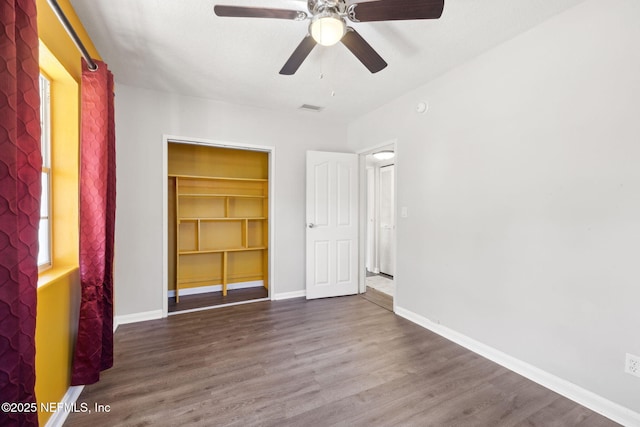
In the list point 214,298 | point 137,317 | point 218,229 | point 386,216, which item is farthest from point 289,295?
point 386,216

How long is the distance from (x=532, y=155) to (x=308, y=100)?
95.0 inches

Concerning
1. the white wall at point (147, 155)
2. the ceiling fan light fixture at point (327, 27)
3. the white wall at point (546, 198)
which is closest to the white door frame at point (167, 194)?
the white wall at point (147, 155)

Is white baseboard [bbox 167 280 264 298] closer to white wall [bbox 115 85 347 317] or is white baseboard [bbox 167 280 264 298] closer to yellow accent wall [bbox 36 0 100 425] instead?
white wall [bbox 115 85 347 317]

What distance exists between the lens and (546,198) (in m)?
2.09

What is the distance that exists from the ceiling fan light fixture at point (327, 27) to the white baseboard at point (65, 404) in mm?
2673

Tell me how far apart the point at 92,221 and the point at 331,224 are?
274cm

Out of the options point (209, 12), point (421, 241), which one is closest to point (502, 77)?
point (421, 241)

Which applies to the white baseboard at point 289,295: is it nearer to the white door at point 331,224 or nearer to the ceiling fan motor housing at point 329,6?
the white door at point 331,224

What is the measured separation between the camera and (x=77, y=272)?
197 cm

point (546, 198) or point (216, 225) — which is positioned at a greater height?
point (546, 198)

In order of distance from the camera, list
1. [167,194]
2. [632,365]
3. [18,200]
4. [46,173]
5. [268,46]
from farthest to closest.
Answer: [167,194], [268,46], [46,173], [632,365], [18,200]

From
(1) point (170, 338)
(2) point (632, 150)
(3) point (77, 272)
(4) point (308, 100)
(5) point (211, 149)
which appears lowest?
(1) point (170, 338)

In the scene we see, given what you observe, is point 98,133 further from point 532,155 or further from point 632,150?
point 632,150

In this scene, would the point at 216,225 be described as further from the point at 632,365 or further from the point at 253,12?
the point at 632,365
